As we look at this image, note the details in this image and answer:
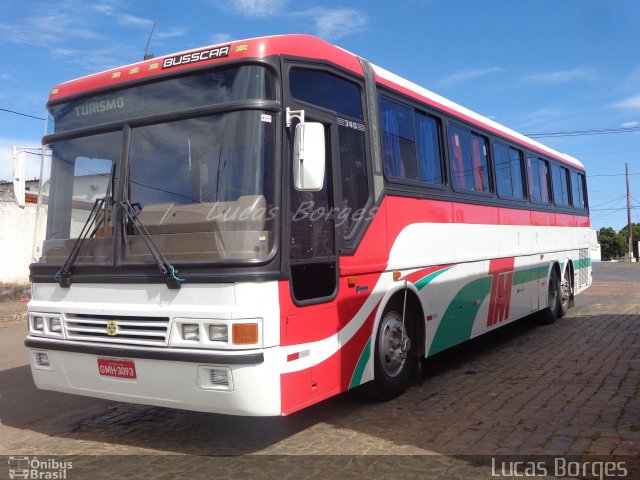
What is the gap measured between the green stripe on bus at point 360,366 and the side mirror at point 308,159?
1.84m

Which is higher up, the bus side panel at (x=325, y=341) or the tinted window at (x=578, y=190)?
the tinted window at (x=578, y=190)

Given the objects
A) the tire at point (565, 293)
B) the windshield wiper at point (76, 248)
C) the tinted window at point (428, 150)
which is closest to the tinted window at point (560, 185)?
the tire at point (565, 293)

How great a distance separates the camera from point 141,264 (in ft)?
16.0

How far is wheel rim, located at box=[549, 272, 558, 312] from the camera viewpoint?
11945mm

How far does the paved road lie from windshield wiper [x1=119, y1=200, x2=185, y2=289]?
1.41 metres

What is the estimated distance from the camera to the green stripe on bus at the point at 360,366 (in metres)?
5.64

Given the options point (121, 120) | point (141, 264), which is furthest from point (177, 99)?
point (141, 264)

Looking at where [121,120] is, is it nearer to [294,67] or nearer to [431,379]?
[294,67]

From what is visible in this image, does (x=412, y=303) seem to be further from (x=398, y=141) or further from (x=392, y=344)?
(x=398, y=141)

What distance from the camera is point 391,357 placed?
20.9 feet

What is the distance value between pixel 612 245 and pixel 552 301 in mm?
69043

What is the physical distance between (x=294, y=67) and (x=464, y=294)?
4.10 metres

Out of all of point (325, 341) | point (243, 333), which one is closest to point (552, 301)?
point (325, 341)

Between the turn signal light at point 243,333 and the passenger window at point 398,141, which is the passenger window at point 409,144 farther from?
the turn signal light at point 243,333
